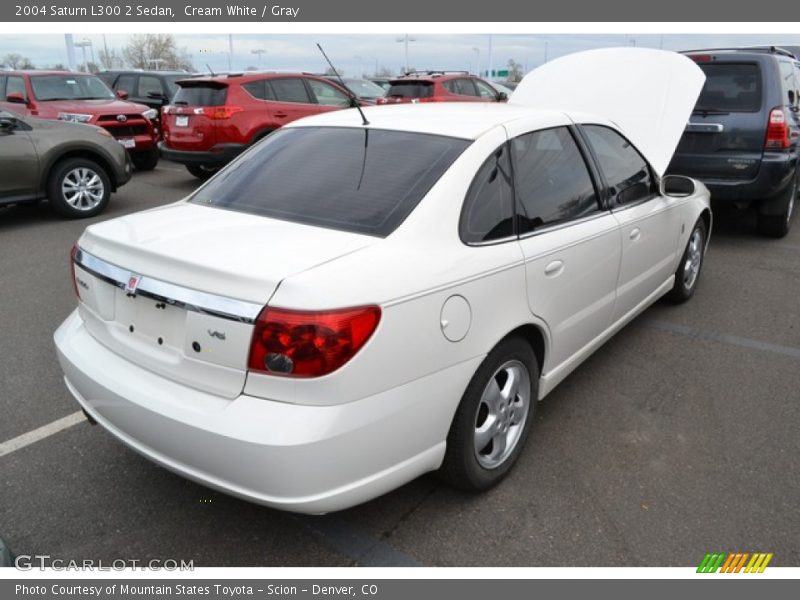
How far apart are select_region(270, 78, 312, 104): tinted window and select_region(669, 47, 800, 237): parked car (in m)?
5.84

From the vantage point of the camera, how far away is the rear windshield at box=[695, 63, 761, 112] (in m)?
6.41

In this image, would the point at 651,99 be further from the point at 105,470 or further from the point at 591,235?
the point at 105,470

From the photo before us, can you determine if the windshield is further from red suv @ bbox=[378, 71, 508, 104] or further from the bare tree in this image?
the bare tree

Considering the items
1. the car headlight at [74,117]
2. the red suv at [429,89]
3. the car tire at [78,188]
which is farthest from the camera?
the red suv at [429,89]

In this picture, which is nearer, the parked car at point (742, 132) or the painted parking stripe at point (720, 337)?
the painted parking stripe at point (720, 337)

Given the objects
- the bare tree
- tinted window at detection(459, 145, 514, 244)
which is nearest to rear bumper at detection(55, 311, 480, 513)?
tinted window at detection(459, 145, 514, 244)

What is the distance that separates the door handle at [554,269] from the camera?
289 cm

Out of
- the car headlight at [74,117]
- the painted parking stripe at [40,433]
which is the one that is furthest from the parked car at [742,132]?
the car headlight at [74,117]

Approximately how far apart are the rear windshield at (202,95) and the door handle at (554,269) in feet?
24.8

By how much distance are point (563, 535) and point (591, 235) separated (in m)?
1.46

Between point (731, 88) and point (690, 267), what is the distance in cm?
257

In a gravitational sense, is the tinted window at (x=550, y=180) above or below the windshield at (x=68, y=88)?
below

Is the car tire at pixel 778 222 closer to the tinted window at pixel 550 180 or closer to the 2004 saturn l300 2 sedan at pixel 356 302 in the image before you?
the 2004 saturn l300 2 sedan at pixel 356 302

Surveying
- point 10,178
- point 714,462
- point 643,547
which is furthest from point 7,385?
point 10,178
